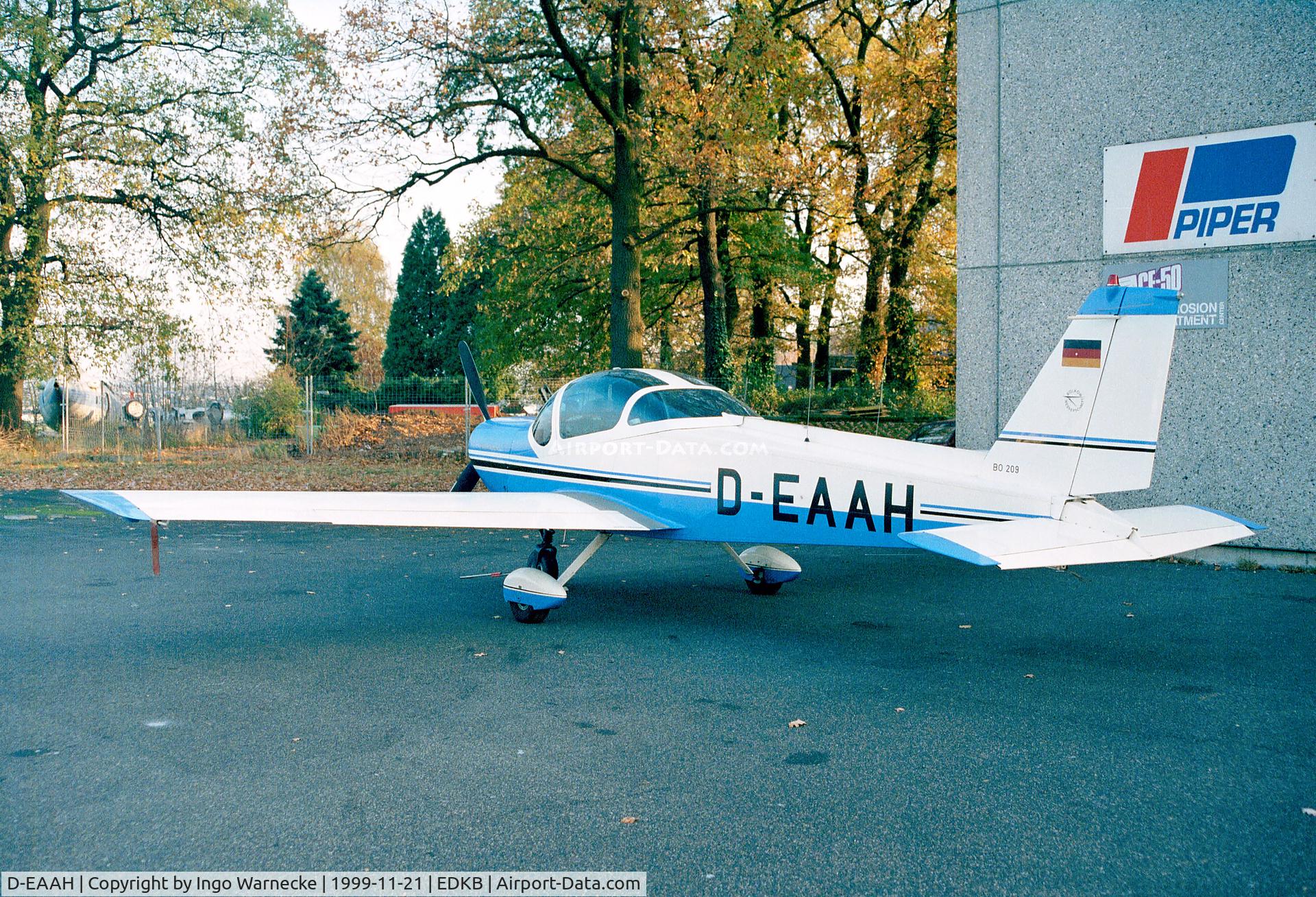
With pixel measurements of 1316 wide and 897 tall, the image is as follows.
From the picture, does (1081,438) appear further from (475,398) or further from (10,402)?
(10,402)

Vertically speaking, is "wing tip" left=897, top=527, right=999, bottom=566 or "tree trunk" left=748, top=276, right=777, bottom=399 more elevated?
"tree trunk" left=748, top=276, right=777, bottom=399

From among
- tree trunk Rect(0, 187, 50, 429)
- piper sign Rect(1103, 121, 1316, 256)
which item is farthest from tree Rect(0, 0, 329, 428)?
piper sign Rect(1103, 121, 1316, 256)

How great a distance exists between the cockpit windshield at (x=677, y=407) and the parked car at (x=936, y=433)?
6690 mm

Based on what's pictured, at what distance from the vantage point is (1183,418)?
9.52 m

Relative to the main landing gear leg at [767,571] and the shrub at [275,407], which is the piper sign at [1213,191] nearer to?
the main landing gear leg at [767,571]

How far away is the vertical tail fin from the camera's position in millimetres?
5461

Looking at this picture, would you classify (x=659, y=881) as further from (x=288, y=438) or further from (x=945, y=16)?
(x=945, y=16)

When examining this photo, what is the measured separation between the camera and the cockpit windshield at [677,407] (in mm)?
7355

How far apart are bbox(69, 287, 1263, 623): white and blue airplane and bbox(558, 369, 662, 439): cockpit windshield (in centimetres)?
2

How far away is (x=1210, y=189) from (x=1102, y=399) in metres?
5.35

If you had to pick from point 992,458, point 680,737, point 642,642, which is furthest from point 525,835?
point 992,458

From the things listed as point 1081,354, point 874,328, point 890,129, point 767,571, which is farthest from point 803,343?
point 1081,354

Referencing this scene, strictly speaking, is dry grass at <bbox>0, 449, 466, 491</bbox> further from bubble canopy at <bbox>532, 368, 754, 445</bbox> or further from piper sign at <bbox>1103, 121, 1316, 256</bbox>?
piper sign at <bbox>1103, 121, 1316, 256</bbox>

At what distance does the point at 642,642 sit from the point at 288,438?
18422mm
